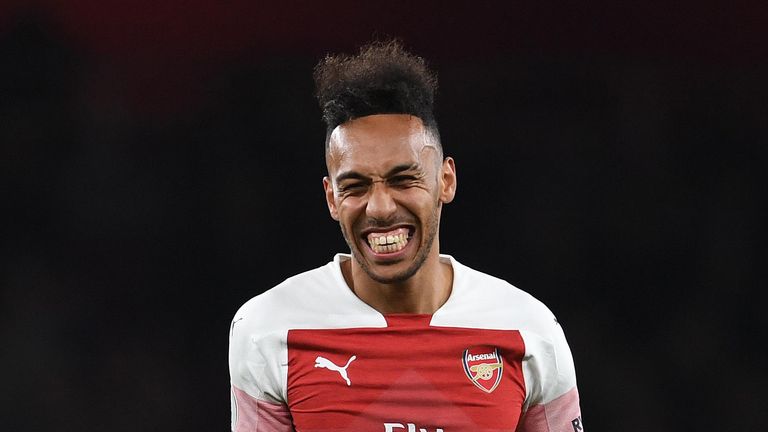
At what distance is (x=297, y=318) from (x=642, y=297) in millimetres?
2159

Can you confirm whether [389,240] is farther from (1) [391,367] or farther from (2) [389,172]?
(1) [391,367]

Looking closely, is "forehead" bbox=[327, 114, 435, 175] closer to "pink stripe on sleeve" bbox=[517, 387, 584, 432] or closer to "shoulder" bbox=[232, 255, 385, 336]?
"shoulder" bbox=[232, 255, 385, 336]

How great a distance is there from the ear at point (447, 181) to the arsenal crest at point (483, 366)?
0.34 m

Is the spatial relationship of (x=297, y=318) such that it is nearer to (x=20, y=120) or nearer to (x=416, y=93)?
(x=416, y=93)

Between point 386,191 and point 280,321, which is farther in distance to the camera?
point 280,321

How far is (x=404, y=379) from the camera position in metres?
2.32

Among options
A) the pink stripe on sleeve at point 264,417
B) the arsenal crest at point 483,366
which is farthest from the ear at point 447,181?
the pink stripe on sleeve at point 264,417

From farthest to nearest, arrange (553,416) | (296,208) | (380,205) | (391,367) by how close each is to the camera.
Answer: (296,208) < (553,416) < (391,367) < (380,205)

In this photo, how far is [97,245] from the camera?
13.2 ft

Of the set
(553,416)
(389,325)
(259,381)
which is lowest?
(553,416)

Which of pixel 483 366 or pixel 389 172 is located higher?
pixel 389 172

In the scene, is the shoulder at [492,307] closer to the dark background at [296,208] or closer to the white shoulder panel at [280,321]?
the white shoulder panel at [280,321]

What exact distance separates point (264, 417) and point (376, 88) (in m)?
0.75

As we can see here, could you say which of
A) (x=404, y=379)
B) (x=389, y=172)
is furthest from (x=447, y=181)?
(x=404, y=379)
